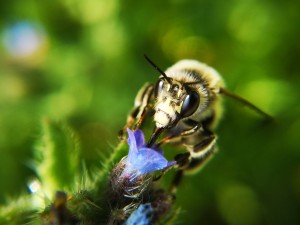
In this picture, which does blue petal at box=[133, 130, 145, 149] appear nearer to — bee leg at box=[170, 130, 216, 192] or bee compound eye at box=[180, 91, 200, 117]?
bee compound eye at box=[180, 91, 200, 117]

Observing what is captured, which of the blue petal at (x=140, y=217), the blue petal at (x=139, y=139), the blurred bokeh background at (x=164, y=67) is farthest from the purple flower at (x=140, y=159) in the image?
the blurred bokeh background at (x=164, y=67)

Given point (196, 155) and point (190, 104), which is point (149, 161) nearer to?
point (190, 104)

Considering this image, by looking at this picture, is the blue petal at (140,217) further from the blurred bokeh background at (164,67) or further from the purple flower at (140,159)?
the blurred bokeh background at (164,67)

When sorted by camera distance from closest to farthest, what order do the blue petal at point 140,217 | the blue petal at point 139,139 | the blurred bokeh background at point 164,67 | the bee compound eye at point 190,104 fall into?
the blue petal at point 140,217, the blue petal at point 139,139, the bee compound eye at point 190,104, the blurred bokeh background at point 164,67

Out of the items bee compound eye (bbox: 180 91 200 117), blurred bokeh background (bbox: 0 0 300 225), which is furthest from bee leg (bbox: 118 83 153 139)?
blurred bokeh background (bbox: 0 0 300 225)

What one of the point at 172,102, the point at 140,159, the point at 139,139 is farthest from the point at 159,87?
the point at 140,159

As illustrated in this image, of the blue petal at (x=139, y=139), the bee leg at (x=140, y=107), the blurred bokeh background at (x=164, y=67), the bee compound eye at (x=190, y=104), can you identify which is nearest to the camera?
the blue petal at (x=139, y=139)
